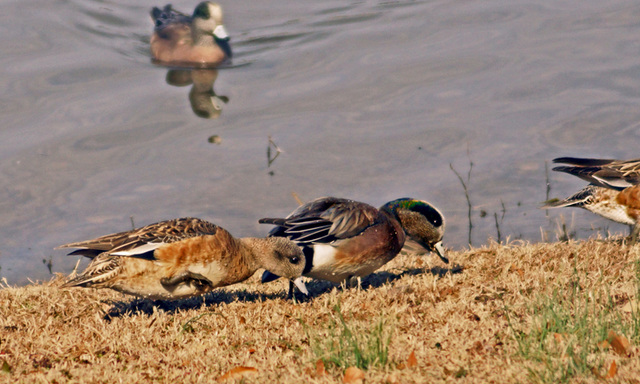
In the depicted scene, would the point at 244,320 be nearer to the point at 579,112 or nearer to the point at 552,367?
the point at 552,367

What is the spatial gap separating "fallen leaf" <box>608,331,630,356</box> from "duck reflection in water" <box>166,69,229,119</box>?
30.6ft

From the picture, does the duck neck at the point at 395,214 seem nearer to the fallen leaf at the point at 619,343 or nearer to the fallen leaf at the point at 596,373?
the fallen leaf at the point at 619,343

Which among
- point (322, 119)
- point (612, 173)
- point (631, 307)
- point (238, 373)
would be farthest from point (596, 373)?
point (322, 119)

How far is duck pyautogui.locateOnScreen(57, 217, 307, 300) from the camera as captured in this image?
5.10 m

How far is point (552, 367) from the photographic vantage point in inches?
146

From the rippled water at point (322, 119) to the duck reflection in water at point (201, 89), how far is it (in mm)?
61

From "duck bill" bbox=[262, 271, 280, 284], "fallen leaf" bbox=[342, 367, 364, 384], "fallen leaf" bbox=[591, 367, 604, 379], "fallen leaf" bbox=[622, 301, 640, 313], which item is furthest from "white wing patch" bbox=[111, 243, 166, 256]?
"fallen leaf" bbox=[622, 301, 640, 313]

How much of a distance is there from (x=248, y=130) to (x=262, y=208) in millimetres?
2428

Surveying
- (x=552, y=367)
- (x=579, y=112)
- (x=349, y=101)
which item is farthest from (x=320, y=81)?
(x=552, y=367)

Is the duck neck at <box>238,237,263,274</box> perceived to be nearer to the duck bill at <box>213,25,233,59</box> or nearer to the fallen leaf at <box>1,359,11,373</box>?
the fallen leaf at <box>1,359,11,373</box>

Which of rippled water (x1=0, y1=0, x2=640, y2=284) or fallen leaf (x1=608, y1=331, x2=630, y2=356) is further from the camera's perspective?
rippled water (x1=0, y1=0, x2=640, y2=284)

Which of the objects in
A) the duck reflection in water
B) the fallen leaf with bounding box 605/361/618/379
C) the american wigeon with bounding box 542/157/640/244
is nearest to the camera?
the fallen leaf with bounding box 605/361/618/379

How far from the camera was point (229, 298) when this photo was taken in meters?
5.91

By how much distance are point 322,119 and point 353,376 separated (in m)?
8.34
